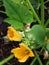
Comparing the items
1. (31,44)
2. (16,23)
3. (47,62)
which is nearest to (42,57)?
(47,62)

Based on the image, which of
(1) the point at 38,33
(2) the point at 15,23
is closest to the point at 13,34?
(2) the point at 15,23

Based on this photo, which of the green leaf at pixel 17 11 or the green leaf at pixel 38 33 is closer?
the green leaf at pixel 38 33

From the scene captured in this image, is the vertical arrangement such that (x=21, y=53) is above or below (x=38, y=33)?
below

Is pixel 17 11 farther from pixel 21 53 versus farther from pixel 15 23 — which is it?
pixel 21 53

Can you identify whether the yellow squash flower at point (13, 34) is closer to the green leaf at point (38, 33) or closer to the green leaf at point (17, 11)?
the green leaf at point (17, 11)

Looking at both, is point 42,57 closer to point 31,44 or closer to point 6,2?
point 31,44

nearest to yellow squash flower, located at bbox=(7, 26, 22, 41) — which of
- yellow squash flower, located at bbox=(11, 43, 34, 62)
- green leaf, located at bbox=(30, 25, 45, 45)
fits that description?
yellow squash flower, located at bbox=(11, 43, 34, 62)

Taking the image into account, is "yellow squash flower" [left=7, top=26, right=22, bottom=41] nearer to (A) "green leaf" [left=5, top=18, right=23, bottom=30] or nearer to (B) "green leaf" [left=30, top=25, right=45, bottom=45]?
(A) "green leaf" [left=5, top=18, right=23, bottom=30]

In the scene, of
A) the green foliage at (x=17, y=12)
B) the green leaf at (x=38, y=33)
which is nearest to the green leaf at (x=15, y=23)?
the green foliage at (x=17, y=12)

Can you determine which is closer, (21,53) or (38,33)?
(38,33)
